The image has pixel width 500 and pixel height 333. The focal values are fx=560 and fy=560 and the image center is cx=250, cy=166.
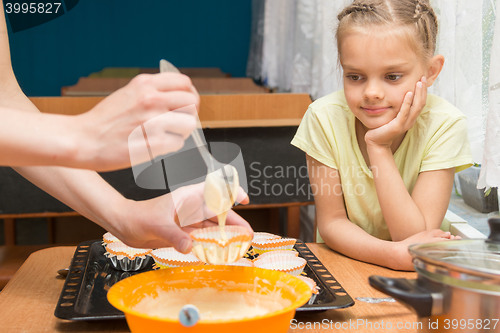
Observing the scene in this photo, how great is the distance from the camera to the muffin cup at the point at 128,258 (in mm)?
1038

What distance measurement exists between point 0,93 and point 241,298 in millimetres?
573

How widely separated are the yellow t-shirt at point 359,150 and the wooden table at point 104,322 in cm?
44

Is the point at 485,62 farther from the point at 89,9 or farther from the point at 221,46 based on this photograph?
the point at 89,9

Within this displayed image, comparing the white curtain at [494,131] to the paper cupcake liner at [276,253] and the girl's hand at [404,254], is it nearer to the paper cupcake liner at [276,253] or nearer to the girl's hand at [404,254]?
the girl's hand at [404,254]

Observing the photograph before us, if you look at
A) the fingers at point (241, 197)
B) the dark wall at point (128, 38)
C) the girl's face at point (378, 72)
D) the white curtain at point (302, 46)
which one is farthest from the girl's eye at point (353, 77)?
the dark wall at point (128, 38)

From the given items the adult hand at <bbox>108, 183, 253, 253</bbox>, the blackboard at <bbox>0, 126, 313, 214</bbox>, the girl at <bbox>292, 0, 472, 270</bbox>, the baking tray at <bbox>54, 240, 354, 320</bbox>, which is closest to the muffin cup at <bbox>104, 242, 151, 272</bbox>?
the baking tray at <bbox>54, 240, 354, 320</bbox>

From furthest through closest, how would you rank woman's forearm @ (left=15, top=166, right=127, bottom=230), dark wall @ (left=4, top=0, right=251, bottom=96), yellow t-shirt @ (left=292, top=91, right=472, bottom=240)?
dark wall @ (left=4, top=0, right=251, bottom=96) → yellow t-shirt @ (left=292, top=91, right=472, bottom=240) → woman's forearm @ (left=15, top=166, right=127, bottom=230)

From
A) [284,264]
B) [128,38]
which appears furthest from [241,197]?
[128,38]

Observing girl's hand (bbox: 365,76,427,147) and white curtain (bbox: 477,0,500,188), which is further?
girl's hand (bbox: 365,76,427,147)

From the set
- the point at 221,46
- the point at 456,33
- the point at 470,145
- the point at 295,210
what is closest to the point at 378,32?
the point at 456,33

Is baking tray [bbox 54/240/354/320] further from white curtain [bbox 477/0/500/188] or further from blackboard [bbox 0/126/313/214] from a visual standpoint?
blackboard [bbox 0/126/313/214]

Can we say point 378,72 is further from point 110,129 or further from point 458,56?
point 110,129

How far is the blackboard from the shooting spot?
212 centimetres

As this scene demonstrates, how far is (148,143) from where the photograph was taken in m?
0.60
